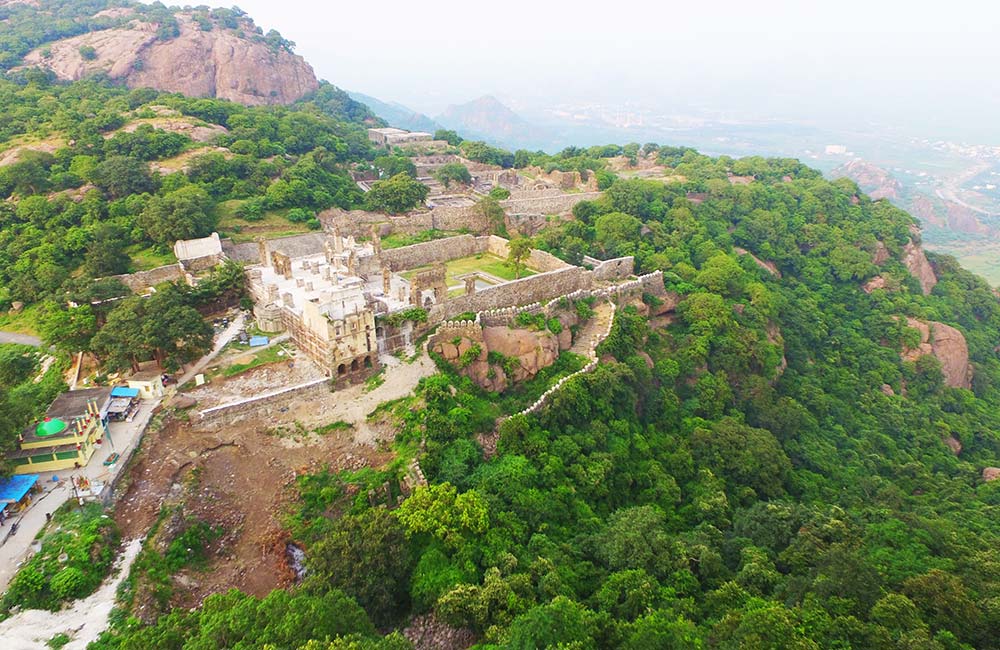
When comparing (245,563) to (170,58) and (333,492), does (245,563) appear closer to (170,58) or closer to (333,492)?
(333,492)

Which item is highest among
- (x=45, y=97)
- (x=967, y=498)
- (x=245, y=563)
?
(x=45, y=97)

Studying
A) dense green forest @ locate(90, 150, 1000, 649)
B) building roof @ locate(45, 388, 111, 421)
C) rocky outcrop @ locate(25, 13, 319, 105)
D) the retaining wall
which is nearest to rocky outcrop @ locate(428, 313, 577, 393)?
dense green forest @ locate(90, 150, 1000, 649)

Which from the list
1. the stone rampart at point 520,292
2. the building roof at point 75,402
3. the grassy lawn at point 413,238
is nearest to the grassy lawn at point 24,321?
the building roof at point 75,402

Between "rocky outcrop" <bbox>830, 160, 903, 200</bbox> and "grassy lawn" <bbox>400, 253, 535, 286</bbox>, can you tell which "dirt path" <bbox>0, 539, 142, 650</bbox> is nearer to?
"grassy lawn" <bbox>400, 253, 535, 286</bbox>

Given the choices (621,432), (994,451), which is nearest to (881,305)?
(994,451)

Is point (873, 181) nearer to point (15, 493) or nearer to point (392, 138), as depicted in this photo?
point (392, 138)

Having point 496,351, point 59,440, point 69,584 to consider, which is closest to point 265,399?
point 59,440

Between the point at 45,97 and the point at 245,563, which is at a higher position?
the point at 45,97
